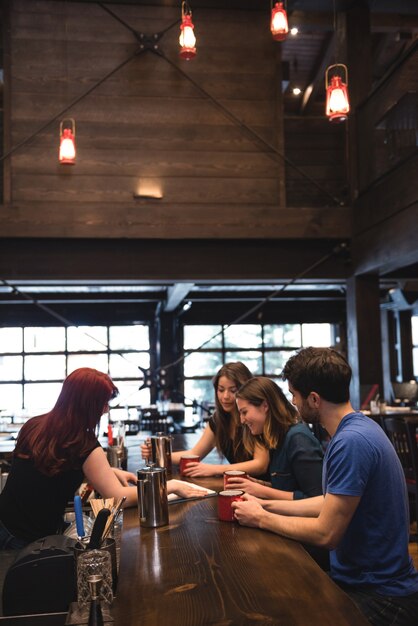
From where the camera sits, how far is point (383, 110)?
5723 mm

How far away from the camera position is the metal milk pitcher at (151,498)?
6.53 ft

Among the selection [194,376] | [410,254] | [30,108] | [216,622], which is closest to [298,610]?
[216,622]

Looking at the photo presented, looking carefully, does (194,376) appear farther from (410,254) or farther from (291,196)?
(410,254)

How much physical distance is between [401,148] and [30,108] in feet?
11.6

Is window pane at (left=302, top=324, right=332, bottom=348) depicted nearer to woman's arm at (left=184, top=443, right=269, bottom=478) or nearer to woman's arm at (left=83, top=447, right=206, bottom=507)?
woman's arm at (left=184, top=443, right=269, bottom=478)

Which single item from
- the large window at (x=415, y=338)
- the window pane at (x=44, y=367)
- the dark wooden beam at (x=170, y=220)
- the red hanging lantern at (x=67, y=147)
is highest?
the red hanging lantern at (x=67, y=147)

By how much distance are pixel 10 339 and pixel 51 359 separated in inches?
33.7

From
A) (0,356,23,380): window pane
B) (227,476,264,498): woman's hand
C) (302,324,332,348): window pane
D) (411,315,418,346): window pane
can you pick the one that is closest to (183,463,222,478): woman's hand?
(227,476,264,498): woman's hand

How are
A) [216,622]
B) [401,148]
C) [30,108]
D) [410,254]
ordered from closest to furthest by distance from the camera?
[216,622] < [410,254] < [401,148] < [30,108]

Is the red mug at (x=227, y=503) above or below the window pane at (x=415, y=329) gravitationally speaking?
below

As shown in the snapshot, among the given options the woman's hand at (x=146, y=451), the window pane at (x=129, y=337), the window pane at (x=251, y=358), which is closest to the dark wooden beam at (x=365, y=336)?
the woman's hand at (x=146, y=451)

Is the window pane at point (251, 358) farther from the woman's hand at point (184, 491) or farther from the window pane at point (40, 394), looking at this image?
the woman's hand at point (184, 491)

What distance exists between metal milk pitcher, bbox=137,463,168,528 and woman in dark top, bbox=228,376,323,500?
370 mm

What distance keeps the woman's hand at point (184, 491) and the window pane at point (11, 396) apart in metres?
10.3
